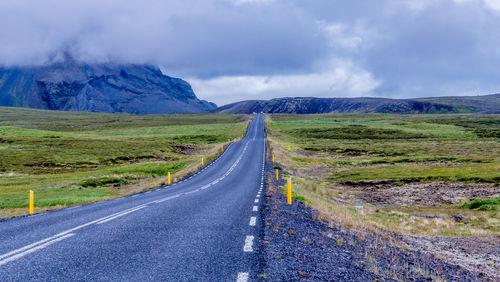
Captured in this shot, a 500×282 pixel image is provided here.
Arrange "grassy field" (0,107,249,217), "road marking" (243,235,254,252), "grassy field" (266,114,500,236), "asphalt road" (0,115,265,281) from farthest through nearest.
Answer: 1. "grassy field" (0,107,249,217)
2. "grassy field" (266,114,500,236)
3. "road marking" (243,235,254,252)
4. "asphalt road" (0,115,265,281)

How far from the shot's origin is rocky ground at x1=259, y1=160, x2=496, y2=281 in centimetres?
648

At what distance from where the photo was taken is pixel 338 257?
766 cm

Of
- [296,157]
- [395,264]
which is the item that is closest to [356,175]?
[296,157]

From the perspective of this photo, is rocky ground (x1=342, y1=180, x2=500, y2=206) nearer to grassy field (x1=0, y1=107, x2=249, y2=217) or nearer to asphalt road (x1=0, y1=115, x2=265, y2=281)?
asphalt road (x1=0, y1=115, x2=265, y2=281)

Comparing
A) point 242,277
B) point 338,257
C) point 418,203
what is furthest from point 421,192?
point 242,277

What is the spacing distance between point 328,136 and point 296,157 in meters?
46.5

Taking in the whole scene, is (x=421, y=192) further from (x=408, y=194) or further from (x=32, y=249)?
(x=32, y=249)

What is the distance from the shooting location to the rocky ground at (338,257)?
648cm

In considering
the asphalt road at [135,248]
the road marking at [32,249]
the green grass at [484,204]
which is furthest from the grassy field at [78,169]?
the green grass at [484,204]

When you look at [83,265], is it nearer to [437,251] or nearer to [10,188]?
[437,251]

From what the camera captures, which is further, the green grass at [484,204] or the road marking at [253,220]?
the green grass at [484,204]

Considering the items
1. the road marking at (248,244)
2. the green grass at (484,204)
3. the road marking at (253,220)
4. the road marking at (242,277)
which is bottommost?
the green grass at (484,204)

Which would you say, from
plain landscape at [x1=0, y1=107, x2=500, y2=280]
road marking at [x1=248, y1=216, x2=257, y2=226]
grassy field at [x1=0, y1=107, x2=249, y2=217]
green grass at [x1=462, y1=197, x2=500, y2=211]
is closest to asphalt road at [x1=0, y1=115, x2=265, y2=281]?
road marking at [x1=248, y1=216, x2=257, y2=226]

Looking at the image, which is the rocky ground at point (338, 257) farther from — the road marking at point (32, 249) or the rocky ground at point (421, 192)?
the rocky ground at point (421, 192)
